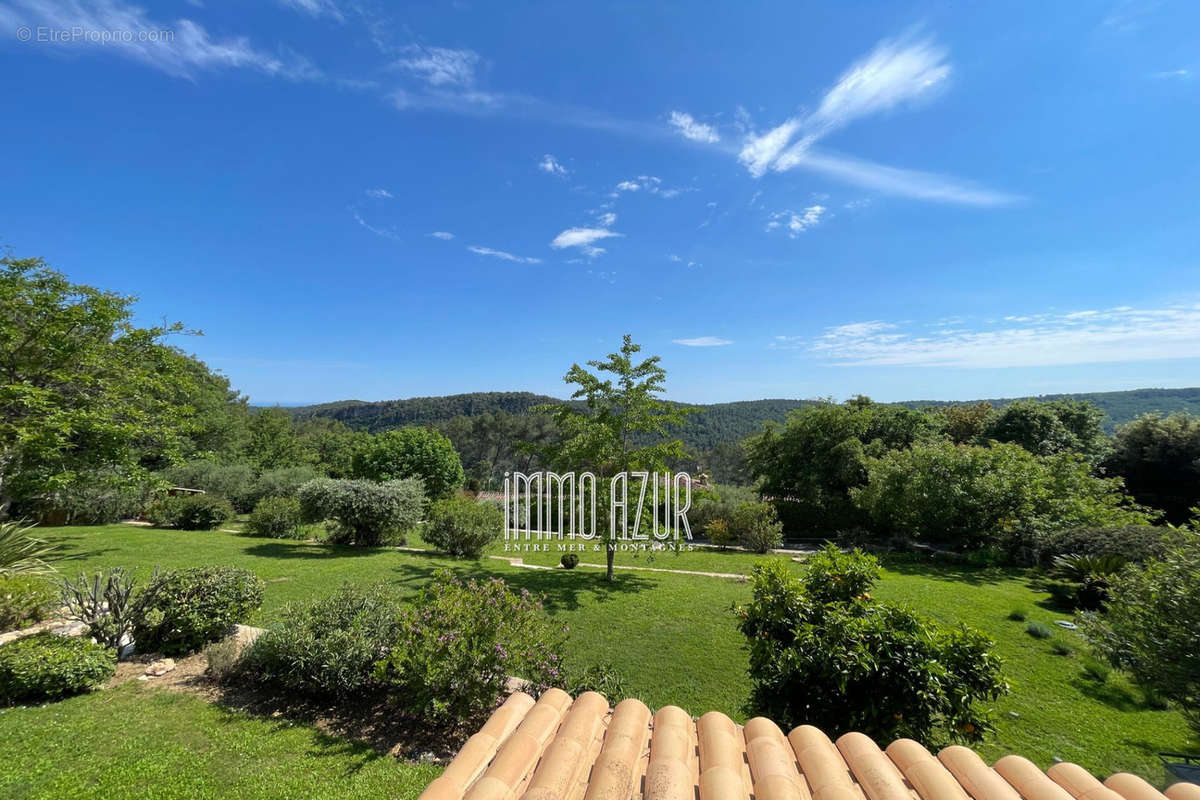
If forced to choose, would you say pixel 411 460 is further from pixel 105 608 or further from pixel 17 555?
pixel 105 608

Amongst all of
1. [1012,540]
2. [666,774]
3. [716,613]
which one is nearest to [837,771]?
[666,774]

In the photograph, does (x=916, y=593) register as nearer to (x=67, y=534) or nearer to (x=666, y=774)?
(x=666, y=774)

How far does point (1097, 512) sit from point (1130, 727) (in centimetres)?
1155

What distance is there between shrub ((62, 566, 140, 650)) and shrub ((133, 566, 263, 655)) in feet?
0.40

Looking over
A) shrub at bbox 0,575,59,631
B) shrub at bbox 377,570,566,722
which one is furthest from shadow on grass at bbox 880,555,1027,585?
shrub at bbox 0,575,59,631

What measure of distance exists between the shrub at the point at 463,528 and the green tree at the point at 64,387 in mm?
7093

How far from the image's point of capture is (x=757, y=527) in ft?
57.4

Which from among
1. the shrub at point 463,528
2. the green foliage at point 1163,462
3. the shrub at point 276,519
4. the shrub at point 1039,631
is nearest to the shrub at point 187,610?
the shrub at point 463,528

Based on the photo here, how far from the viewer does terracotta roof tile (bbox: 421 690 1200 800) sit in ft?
6.45

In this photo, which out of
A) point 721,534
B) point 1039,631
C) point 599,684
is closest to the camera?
point 599,684

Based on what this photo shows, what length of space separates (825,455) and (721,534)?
7860 millimetres

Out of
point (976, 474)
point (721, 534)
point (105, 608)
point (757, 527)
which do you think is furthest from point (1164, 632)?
point (721, 534)

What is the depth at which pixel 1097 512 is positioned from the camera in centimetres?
1277

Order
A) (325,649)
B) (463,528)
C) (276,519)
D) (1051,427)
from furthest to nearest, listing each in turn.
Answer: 1. (1051,427)
2. (276,519)
3. (463,528)
4. (325,649)
